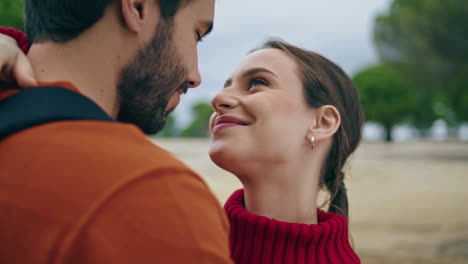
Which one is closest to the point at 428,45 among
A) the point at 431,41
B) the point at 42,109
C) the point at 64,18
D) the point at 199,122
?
Result: the point at 431,41

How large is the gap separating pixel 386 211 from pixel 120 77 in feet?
31.7

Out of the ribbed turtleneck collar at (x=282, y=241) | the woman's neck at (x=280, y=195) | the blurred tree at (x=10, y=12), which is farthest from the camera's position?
the blurred tree at (x=10, y=12)

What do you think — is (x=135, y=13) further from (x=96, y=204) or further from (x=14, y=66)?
(x=96, y=204)

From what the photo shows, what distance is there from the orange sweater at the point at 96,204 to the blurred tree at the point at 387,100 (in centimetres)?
4568

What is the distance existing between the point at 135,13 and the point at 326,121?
4.83 ft

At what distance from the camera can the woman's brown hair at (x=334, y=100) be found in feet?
8.65

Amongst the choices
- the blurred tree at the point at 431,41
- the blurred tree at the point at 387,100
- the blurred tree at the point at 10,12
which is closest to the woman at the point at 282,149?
the blurred tree at the point at 10,12

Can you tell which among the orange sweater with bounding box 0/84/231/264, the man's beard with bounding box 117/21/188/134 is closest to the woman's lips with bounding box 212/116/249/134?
the man's beard with bounding box 117/21/188/134

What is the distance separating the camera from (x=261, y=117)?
2.38m

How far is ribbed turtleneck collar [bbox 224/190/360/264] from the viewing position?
223cm

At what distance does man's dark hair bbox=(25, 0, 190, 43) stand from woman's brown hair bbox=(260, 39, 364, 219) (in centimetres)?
141

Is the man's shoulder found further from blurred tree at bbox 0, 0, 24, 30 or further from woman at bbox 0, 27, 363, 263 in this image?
blurred tree at bbox 0, 0, 24, 30

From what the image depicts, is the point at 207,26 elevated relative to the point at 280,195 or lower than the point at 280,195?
elevated

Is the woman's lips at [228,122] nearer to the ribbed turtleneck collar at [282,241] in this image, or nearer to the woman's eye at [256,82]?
the woman's eye at [256,82]
